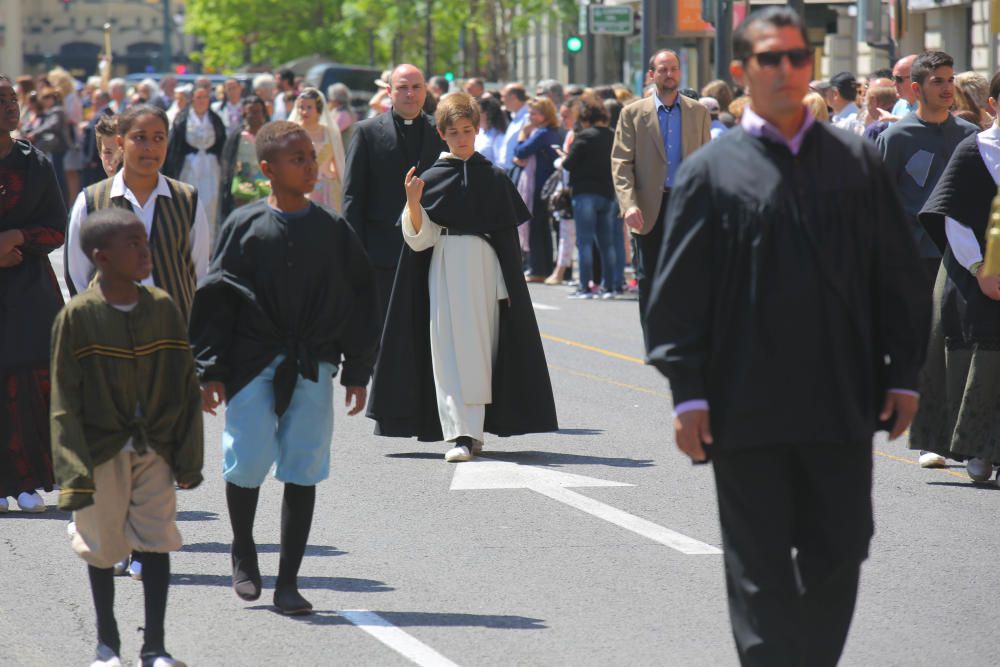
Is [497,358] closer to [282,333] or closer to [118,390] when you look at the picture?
[282,333]

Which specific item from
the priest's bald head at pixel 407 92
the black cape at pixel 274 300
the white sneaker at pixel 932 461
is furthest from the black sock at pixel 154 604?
the priest's bald head at pixel 407 92

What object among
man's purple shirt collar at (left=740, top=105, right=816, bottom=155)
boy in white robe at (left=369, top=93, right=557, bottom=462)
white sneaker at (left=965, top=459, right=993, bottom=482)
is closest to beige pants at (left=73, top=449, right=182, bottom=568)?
man's purple shirt collar at (left=740, top=105, right=816, bottom=155)

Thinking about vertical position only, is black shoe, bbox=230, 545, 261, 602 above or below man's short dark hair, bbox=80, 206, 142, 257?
below

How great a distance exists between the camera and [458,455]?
9.80 m

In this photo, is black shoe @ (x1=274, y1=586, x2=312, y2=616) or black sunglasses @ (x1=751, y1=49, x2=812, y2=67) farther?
Answer: black shoe @ (x1=274, y1=586, x2=312, y2=616)

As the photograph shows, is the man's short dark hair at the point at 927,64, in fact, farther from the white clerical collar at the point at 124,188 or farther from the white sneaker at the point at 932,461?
the white clerical collar at the point at 124,188

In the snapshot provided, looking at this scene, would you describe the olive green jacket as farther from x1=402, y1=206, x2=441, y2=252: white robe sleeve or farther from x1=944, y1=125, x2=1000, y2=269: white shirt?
x1=944, y1=125, x2=1000, y2=269: white shirt

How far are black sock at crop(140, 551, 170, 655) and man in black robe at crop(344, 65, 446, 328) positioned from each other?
527 centimetres

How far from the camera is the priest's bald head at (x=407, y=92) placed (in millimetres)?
10914

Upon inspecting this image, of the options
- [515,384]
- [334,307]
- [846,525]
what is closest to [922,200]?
[515,384]

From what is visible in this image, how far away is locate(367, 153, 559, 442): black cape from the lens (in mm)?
9859

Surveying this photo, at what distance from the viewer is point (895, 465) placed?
31.9 ft

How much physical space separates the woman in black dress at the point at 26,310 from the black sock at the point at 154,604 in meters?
2.90

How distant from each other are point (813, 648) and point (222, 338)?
8.15 ft
